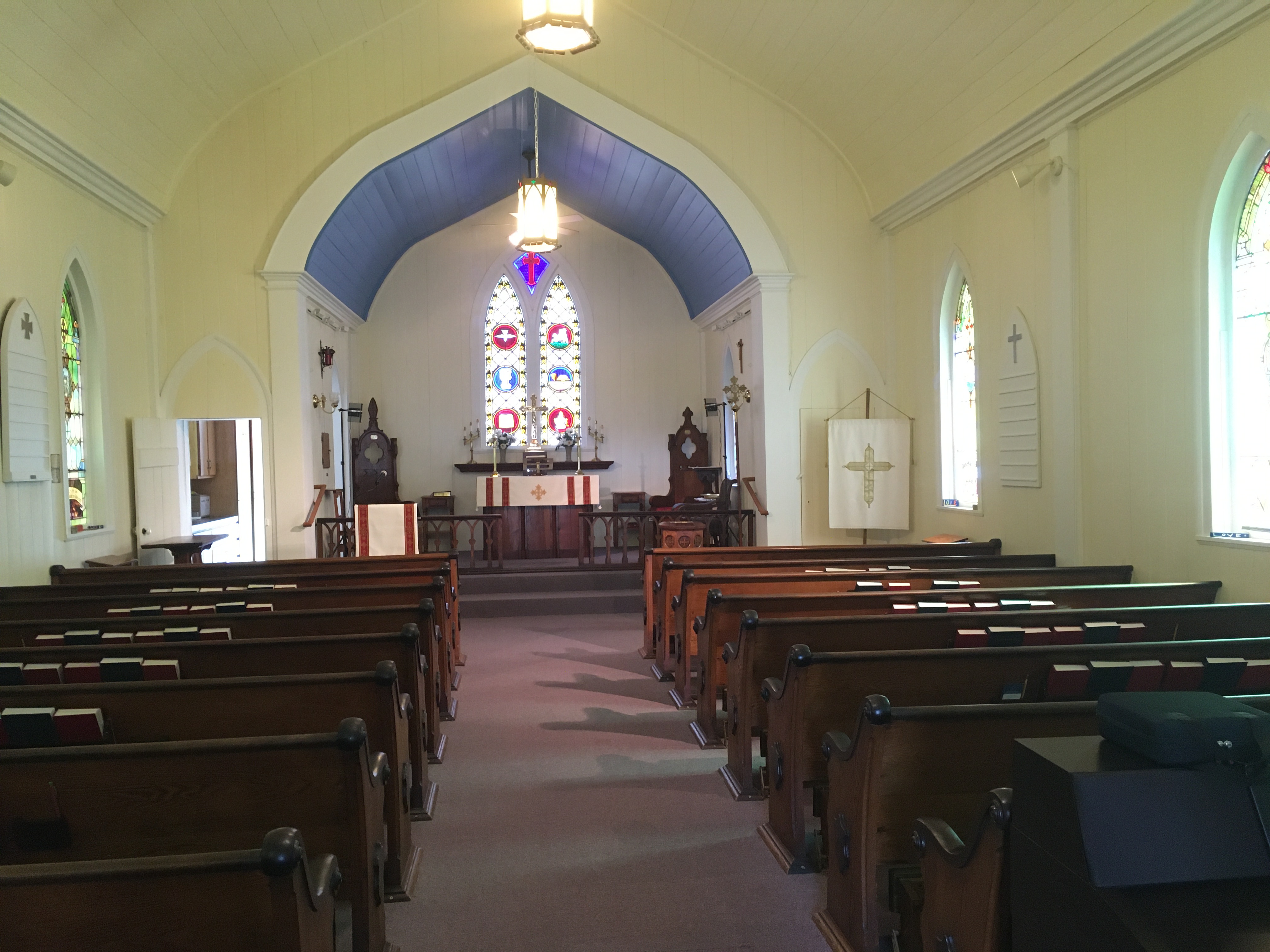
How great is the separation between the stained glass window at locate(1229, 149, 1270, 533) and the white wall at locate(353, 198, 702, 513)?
8.41 metres

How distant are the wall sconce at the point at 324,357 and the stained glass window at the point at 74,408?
8.85 ft

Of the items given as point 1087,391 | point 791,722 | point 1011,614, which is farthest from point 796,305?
point 791,722

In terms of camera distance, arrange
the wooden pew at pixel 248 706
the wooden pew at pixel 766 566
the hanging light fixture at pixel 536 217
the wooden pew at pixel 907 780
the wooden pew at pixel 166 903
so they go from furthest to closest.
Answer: the hanging light fixture at pixel 536 217, the wooden pew at pixel 766 566, the wooden pew at pixel 248 706, the wooden pew at pixel 907 780, the wooden pew at pixel 166 903

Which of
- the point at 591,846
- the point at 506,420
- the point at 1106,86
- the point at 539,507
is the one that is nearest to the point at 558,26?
the point at 1106,86

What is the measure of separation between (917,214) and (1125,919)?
27.7 ft

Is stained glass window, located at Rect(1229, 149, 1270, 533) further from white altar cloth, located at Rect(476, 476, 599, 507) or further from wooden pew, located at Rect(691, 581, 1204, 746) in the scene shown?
white altar cloth, located at Rect(476, 476, 599, 507)

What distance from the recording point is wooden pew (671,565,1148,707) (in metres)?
5.17

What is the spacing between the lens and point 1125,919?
52.0 inches

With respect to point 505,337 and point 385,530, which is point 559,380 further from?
point 385,530

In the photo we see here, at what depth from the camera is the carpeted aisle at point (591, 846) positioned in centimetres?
291

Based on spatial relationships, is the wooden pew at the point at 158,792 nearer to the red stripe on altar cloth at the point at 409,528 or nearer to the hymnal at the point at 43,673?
the hymnal at the point at 43,673

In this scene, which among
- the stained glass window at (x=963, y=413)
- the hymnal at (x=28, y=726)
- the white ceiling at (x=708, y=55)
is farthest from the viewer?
the stained glass window at (x=963, y=413)

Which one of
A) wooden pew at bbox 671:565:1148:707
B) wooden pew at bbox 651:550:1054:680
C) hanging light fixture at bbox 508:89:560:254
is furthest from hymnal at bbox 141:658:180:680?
hanging light fixture at bbox 508:89:560:254

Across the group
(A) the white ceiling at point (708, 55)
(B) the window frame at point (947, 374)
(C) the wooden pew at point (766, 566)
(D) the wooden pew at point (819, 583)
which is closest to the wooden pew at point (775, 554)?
(C) the wooden pew at point (766, 566)
